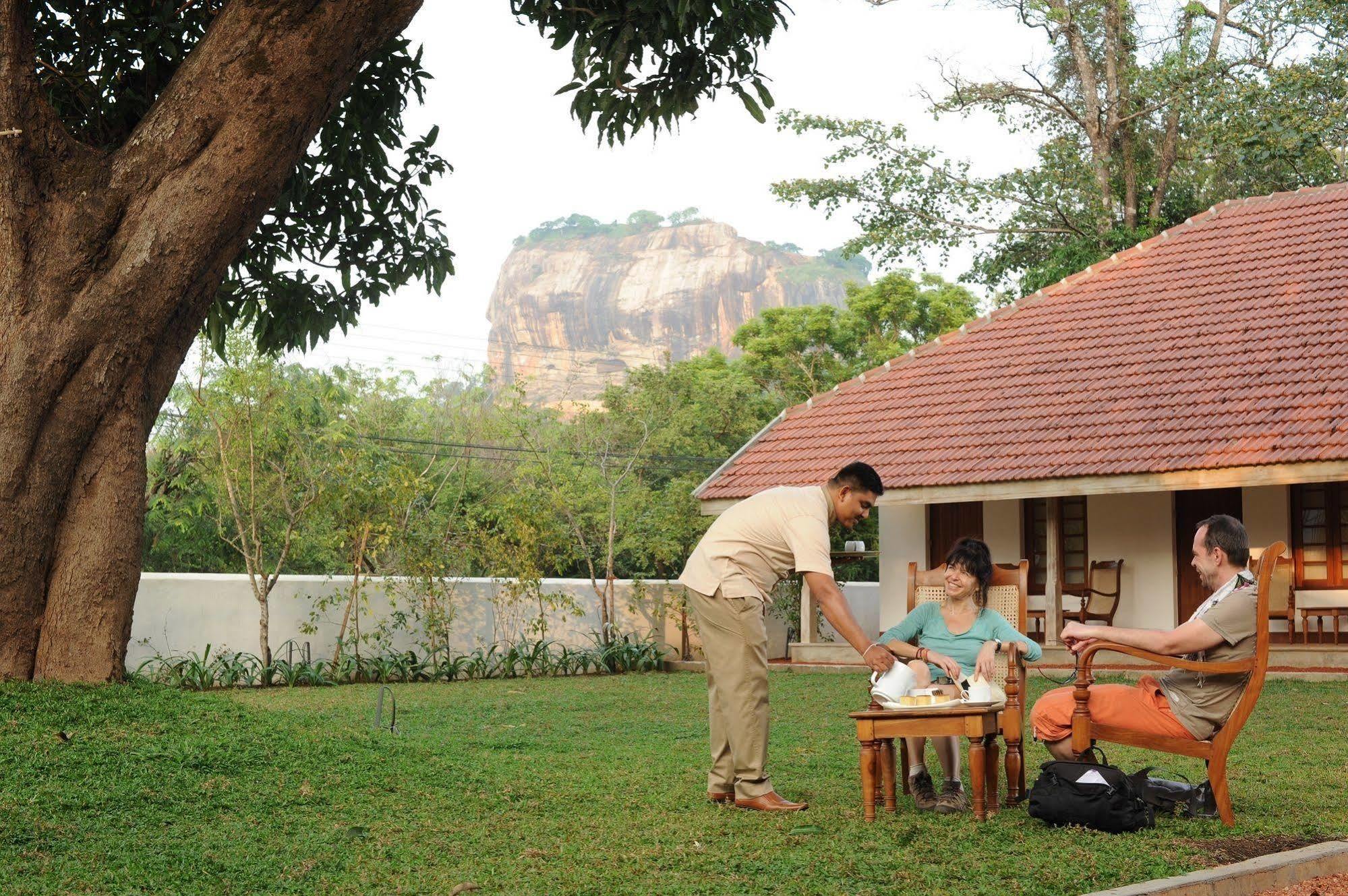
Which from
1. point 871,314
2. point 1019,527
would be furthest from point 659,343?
point 1019,527

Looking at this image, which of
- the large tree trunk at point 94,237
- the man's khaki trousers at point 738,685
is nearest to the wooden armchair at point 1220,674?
the man's khaki trousers at point 738,685

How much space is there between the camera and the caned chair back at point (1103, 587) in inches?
626

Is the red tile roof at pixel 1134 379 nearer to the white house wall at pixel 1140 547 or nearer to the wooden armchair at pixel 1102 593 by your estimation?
the white house wall at pixel 1140 547

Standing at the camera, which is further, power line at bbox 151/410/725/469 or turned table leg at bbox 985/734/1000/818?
power line at bbox 151/410/725/469

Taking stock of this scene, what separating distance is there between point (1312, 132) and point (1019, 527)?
7.92m

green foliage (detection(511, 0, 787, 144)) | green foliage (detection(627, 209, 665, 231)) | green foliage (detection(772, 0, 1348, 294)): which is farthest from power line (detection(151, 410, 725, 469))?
green foliage (detection(627, 209, 665, 231))

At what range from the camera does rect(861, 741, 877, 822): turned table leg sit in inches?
231

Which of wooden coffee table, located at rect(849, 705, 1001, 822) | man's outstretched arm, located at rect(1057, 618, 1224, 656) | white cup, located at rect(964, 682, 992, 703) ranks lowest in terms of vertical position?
wooden coffee table, located at rect(849, 705, 1001, 822)

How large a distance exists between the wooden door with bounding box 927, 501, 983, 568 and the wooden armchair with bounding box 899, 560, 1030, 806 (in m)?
9.55

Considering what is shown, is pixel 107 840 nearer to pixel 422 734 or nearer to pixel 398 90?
pixel 422 734

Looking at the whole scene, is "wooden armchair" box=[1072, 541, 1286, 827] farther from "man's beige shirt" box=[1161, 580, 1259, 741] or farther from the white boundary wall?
the white boundary wall

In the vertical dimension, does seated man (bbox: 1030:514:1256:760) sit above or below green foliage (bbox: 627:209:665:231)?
below

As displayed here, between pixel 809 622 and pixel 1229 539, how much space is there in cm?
1191

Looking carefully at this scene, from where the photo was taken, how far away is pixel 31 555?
6.73 meters
